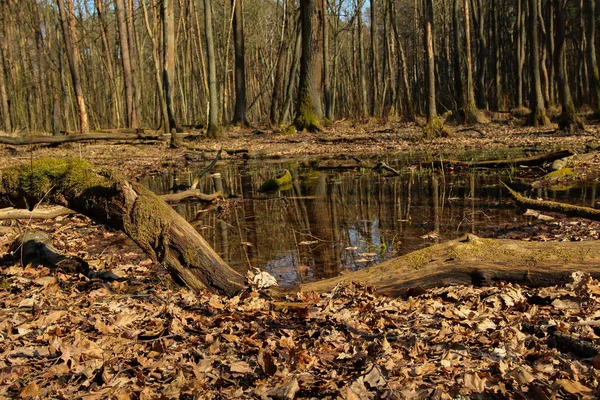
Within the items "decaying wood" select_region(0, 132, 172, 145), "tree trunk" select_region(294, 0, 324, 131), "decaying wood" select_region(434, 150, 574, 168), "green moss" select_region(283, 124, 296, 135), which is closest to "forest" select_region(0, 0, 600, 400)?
"decaying wood" select_region(434, 150, 574, 168)

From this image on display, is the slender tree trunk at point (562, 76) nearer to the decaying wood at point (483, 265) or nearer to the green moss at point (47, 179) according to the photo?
the decaying wood at point (483, 265)

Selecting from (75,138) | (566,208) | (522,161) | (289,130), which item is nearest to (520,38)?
(289,130)

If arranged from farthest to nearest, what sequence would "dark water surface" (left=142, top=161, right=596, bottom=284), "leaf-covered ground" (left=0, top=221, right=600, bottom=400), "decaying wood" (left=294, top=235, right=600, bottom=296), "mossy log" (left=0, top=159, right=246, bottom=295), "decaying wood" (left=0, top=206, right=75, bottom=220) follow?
"dark water surface" (left=142, top=161, right=596, bottom=284)
"decaying wood" (left=0, top=206, right=75, bottom=220)
"mossy log" (left=0, top=159, right=246, bottom=295)
"decaying wood" (left=294, top=235, right=600, bottom=296)
"leaf-covered ground" (left=0, top=221, right=600, bottom=400)

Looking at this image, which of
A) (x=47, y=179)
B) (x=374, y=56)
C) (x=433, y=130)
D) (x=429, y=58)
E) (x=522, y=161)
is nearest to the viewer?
(x=47, y=179)

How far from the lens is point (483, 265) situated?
13.4 feet

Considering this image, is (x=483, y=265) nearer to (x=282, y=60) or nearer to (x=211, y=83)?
(x=211, y=83)

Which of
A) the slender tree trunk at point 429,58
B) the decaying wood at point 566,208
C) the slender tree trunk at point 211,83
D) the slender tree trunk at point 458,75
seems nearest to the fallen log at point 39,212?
the decaying wood at point 566,208

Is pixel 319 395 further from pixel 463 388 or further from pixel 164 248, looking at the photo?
pixel 164 248

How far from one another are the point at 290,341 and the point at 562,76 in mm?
16235

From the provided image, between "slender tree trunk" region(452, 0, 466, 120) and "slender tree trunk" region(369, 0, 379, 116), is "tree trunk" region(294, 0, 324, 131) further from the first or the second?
"slender tree trunk" region(369, 0, 379, 116)

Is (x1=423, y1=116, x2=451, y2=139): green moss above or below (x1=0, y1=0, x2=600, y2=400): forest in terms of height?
above

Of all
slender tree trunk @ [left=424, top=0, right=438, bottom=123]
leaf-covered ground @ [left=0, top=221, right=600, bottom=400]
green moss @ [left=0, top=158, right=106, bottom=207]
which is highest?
slender tree trunk @ [left=424, top=0, right=438, bottom=123]

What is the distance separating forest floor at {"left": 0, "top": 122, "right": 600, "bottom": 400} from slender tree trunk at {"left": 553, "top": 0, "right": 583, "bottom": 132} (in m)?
14.8

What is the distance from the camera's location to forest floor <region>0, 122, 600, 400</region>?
9.09ft
